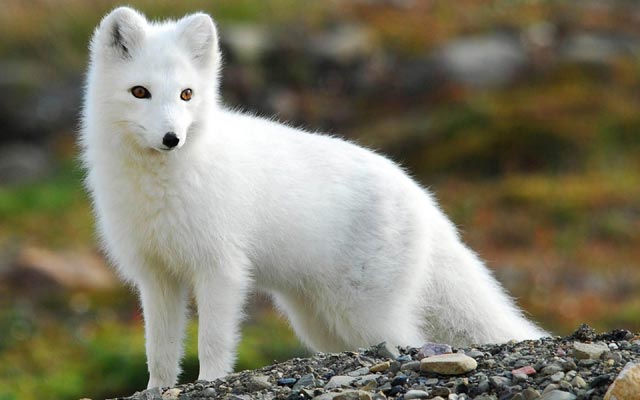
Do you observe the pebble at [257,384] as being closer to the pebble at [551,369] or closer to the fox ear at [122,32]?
the pebble at [551,369]

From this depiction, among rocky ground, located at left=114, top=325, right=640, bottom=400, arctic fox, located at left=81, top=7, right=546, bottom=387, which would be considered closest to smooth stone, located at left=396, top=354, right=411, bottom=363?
rocky ground, located at left=114, top=325, right=640, bottom=400

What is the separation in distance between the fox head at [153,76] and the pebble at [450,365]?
202cm

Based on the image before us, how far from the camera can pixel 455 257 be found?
798 centimetres

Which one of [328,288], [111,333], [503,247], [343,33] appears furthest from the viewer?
[343,33]

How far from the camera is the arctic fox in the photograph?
6883mm

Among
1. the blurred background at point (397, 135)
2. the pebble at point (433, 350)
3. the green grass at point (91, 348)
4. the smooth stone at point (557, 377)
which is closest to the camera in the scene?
the smooth stone at point (557, 377)

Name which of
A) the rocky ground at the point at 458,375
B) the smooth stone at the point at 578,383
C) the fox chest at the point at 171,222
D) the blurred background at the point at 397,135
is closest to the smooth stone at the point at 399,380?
the rocky ground at the point at 458,375

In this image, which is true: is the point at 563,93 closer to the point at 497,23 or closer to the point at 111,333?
the point at 497,23

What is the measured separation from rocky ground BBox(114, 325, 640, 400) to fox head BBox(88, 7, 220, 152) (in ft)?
5.09

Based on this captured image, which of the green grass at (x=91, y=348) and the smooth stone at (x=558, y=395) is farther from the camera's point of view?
the green grass at (x=91, y=348)

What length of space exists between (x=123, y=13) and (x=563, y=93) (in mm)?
13352

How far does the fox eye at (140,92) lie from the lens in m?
6.65

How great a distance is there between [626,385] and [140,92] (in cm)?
346

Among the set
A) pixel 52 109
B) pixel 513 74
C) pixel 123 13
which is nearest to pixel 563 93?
pixel 513 74
